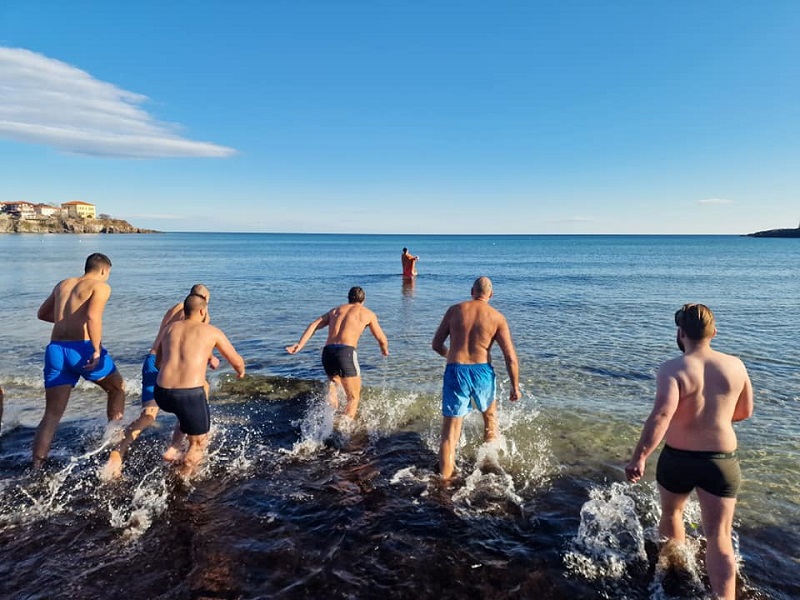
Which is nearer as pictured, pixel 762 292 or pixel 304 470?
pixel 304 470

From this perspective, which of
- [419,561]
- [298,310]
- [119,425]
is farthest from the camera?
[298,310]

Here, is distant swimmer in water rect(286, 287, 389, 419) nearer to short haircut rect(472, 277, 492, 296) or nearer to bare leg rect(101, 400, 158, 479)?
short haircut rect(472, 277, 492, 296)

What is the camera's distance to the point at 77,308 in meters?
6.01

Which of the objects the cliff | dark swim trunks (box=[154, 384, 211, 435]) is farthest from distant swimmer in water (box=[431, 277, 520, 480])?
the cliff

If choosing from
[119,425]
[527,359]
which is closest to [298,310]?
[527,359]

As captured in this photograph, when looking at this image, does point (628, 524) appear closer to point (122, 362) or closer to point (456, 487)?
point (456, 487)

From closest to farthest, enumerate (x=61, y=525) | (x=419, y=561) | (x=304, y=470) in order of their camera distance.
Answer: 1. (x=419, y=561)
2. (x=61, y=525)
3. (x=304, y=470)

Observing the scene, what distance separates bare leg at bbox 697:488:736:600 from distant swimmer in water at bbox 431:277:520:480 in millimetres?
2438

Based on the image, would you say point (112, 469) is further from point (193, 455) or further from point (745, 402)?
point (745, 402)

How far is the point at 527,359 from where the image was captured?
39.3ft

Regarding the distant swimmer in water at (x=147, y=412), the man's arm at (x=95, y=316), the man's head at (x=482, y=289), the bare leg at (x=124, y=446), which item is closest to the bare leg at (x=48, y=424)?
the man's arm at (x=95, y=316)

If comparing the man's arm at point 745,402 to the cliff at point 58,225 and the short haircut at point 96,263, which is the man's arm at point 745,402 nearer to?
the short haircut at point 96,263

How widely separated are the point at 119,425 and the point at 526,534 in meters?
5.66

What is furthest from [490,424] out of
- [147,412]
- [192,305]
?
[147,412]
